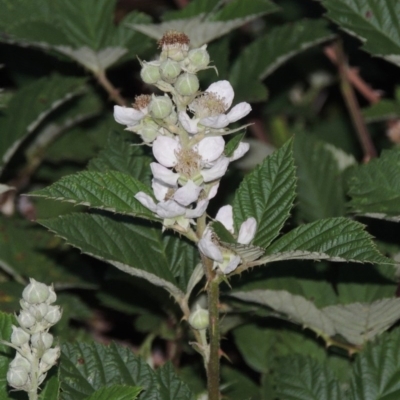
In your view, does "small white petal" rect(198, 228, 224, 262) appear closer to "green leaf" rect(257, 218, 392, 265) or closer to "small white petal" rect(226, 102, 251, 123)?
"green leaf" rect(257, 218, 392, 265)

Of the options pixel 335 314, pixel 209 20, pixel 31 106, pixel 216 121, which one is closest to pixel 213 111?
pixel 216 121

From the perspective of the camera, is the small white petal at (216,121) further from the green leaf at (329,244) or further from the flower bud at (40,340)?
the flower bud at (40,340)

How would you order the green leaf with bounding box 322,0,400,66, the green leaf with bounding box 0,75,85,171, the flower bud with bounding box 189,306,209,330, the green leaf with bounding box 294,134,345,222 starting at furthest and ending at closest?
the green leaf with bounding box 0,75,85,171 < the green leaf with bounding box 294,134,345,222 < the green leaf with bounding box 322,0,400,66 < the flower bud with bounding box 189,306,209,330

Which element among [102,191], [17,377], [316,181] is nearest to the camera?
[17,377]

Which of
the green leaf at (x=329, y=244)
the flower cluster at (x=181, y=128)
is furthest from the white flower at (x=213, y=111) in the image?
the green leaf at (x=329, y=244)

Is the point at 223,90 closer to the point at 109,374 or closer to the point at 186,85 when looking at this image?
the point at 186,85

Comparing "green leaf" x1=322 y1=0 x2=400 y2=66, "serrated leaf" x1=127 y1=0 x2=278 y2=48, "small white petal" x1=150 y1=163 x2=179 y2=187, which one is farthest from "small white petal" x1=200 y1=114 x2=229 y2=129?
"serrated leaf" x1=127 y1=0 x2=278 y2=48

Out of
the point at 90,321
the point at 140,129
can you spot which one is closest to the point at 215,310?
the point at 140,129
